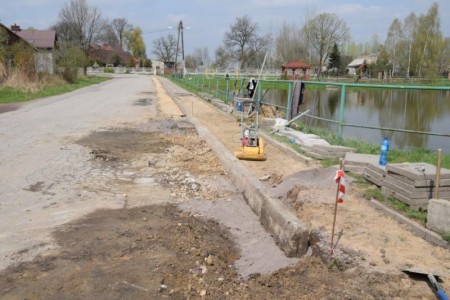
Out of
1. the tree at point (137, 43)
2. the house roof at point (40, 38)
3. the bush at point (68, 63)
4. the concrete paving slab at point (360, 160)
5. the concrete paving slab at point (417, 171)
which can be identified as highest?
the tree at point (137, 43)

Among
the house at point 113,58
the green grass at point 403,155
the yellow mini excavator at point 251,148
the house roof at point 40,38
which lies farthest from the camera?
the house at point 113,58

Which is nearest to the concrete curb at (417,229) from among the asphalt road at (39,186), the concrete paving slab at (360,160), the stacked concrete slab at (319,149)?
the concrete paving slab at (360,160)

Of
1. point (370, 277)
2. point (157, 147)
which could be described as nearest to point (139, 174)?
point (157, 147)

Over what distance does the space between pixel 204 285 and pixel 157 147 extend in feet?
21.9

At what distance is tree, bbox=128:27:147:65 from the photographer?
411ft

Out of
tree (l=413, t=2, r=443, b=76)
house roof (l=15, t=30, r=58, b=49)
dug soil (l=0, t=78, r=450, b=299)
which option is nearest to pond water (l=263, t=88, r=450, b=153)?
dug soil (l=0, t=78, r=450, b=299)

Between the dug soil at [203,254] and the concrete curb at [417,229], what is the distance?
9 cm

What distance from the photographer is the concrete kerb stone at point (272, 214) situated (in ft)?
14.5

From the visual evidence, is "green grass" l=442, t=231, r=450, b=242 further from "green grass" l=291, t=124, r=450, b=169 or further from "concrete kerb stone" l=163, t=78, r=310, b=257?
"green grass" l=291, t=124, r=450, b=169

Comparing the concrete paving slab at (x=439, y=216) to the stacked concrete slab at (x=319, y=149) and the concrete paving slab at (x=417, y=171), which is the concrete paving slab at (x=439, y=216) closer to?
the concrete paving slab at (x=417, y=171)

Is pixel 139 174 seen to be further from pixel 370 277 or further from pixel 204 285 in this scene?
pixel 370 277

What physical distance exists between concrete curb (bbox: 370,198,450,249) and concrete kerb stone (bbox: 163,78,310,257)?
1162 millimetres

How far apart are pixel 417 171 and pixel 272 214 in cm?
176

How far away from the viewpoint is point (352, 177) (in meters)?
6.57
